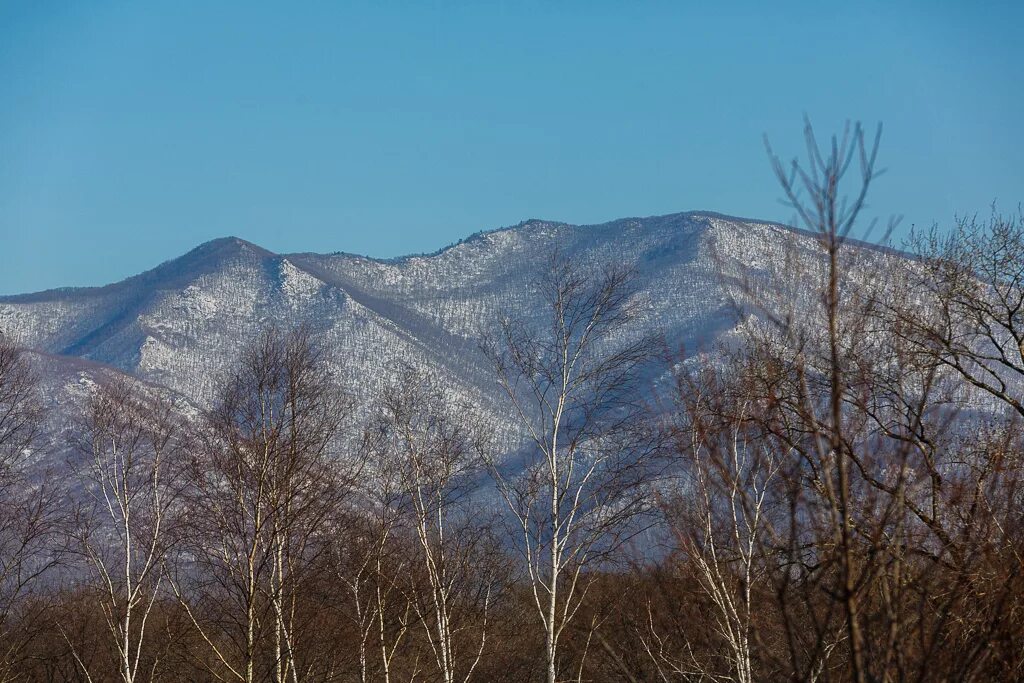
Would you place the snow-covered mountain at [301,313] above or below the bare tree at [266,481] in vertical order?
above

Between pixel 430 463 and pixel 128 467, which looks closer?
pixel 128 467

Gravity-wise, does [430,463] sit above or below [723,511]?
above

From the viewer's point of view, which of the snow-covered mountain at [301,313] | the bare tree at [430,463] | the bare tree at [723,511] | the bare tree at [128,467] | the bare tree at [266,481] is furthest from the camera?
the snow-covered mountain at [301,313]

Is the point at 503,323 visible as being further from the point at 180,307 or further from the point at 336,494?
the point at 180,307

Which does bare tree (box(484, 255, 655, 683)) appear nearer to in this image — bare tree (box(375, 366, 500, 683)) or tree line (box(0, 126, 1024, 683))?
tree line (box(0, 126, 1024, 683))

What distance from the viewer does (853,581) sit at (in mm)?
6254

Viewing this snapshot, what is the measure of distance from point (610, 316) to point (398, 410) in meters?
8.95

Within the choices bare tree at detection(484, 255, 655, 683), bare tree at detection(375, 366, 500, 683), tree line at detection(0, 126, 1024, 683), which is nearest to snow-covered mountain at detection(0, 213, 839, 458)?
bare tree at detection(375, 366, 500, 683)

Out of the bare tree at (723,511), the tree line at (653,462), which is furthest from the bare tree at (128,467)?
the bare tree at (723,511)

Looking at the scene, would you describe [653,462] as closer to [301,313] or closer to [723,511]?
[723,511]

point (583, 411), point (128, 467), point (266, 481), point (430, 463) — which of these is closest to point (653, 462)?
point (583, 411)

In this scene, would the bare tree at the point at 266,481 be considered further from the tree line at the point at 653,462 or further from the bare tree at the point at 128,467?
the bare tree at the point at 128,467

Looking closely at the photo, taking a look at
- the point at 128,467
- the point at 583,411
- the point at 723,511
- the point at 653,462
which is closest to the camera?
the point at 723,511

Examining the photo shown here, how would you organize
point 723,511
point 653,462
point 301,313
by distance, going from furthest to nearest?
point 301,313 < point 653,462 < point 723,511
